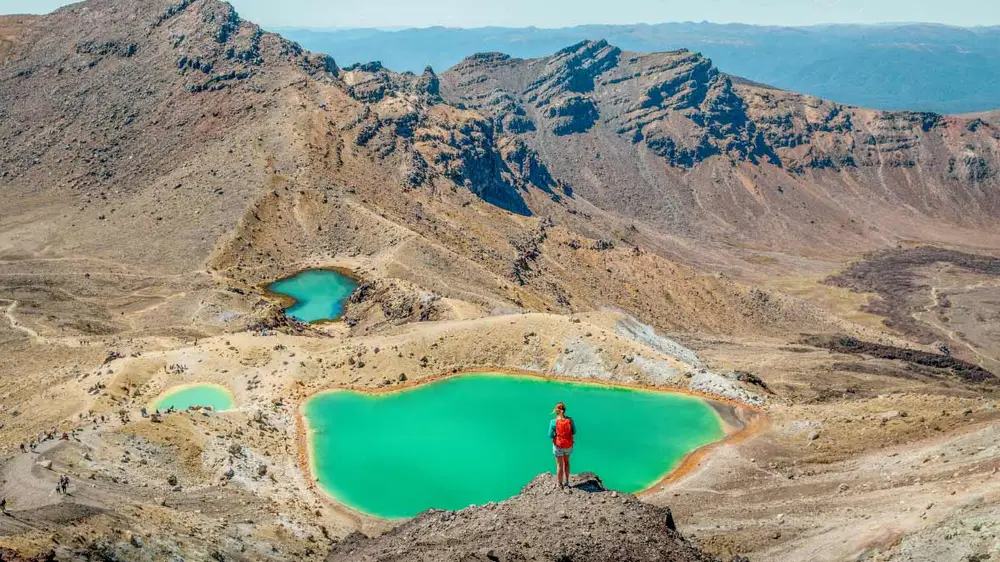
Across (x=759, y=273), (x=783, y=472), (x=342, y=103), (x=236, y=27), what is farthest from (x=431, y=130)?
(x=783, y=472)

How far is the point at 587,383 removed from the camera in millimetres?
54562

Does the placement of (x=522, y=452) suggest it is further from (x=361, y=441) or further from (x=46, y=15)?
(x=46, y=15)

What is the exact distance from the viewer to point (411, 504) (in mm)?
39656

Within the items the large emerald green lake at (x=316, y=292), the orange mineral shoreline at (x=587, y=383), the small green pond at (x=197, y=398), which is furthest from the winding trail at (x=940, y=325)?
the small green pond at (x=197, y=398)

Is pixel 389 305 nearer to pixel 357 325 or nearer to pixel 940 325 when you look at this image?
pixel 357 325

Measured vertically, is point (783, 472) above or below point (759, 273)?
below

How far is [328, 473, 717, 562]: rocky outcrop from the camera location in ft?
85.6

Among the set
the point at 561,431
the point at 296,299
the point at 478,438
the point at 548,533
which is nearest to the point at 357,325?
the point at 296,299

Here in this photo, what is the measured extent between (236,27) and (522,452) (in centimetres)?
13773

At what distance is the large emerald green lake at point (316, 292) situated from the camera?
82688mm

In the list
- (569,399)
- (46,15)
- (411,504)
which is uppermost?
(46,15)

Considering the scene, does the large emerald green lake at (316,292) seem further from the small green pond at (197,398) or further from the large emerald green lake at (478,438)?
the large emerald green lake at (478,438)

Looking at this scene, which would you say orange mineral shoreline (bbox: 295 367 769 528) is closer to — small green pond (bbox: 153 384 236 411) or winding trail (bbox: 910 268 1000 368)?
small green pond (bbox: 153 384 236 411)

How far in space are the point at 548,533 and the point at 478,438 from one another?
20.4m
